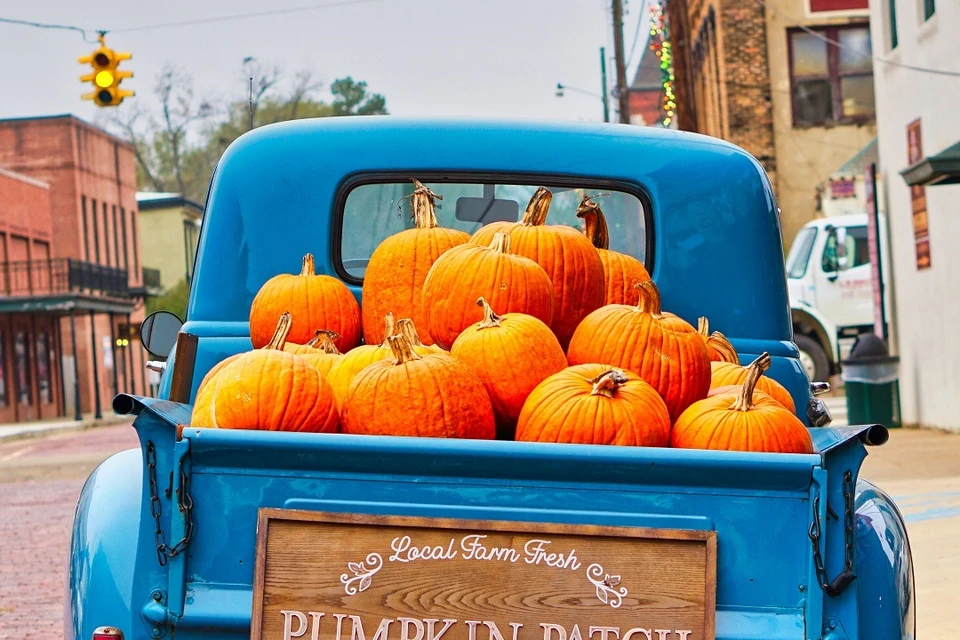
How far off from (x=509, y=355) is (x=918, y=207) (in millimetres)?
14845

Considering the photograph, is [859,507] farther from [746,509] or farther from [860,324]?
[860,324]

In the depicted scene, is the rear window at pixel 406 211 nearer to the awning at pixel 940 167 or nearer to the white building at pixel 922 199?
the awning at pixel 940 167

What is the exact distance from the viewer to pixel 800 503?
2.74 meters

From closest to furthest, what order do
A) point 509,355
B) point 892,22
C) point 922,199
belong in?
point 509,355, point 922,199, point 892,22

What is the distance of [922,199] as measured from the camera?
55.7 ft

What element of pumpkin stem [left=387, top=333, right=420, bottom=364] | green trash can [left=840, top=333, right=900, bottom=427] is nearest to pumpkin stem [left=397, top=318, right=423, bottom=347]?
pumpkin stem [left=387, top=333, right=420, bottom=364]

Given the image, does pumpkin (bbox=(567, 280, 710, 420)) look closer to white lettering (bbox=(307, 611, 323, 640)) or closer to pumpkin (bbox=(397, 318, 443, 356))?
pumpkin (bbox=(397, 318, 443, 356))

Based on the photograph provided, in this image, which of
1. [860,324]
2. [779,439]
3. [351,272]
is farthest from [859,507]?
[860,324]

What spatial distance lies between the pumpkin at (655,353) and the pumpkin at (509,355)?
13 centimetres

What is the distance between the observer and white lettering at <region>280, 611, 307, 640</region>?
8.96ft

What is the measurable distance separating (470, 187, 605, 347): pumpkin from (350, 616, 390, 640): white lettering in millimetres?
1419

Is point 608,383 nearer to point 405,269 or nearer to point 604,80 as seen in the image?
point 405,269

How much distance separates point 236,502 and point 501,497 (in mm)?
545

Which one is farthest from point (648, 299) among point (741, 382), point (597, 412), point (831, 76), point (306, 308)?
point (831, 76)
